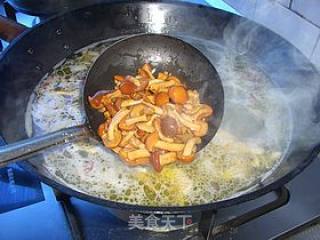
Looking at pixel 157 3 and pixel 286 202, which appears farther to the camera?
pixel 157 3

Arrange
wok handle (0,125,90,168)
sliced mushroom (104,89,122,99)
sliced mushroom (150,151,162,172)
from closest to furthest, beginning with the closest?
wok handle (0,125,90,168) → sliced mushroom (150,151,162,172) → sliced mushroom (104,89,122,99)

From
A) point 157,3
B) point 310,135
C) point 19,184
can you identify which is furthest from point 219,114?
point 19,184

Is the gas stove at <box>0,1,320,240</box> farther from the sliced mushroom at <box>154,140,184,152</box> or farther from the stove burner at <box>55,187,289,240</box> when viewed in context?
the sliced mushroom at <box>154,140,184,152</box>

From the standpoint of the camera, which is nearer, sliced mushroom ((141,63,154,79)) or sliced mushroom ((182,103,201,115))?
sliced mushroom ((182,103,201,115))

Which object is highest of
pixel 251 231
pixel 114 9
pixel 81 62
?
pixel 114 9

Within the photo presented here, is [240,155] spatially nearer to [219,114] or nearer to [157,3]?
[219,114]

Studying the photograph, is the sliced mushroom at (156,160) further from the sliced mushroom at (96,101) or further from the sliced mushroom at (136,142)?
the sliced mushroom at (96,101)

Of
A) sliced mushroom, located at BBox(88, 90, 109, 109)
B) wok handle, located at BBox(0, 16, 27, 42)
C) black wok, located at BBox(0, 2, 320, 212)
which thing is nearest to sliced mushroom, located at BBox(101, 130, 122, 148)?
sliced mushroom, located at BBox(88, 90, 109, 109)

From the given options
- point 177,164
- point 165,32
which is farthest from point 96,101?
point 165,32
